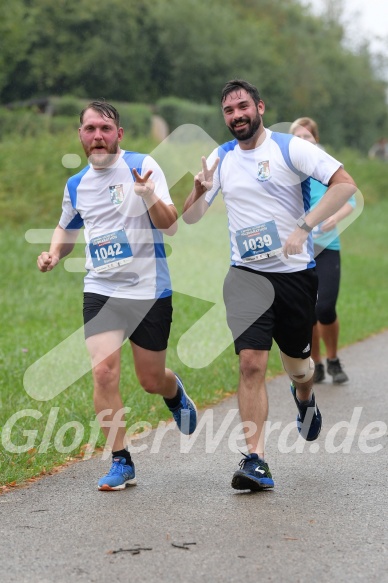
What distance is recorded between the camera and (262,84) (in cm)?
5878

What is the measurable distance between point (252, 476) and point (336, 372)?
14.5 feet

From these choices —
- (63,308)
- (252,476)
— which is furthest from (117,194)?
(63,308)

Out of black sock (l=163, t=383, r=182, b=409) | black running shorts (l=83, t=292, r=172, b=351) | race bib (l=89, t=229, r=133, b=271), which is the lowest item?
black sock (l=163, t=383, r=182, b=409)

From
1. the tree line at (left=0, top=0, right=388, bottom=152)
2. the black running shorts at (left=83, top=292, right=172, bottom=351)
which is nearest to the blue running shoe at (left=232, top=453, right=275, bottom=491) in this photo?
the black running shorts at (left=83, top=292, right=172, bottom=351)

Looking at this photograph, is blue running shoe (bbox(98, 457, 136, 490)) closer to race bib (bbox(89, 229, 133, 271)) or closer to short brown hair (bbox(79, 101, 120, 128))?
race bib (bbox(89, 229, 133, 271))

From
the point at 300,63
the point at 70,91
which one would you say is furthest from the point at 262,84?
the point at 70,91

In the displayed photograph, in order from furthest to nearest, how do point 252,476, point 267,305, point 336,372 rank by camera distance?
point 336,372, point 267,305, point 252,476

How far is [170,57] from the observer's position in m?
54.0

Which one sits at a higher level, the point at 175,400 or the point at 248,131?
the point at 248,131

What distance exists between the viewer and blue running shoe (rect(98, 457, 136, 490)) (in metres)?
6.09

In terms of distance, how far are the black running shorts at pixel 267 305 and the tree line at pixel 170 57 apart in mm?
31190

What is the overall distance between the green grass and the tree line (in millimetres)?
15118

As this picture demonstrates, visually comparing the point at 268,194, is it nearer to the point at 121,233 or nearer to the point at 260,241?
the point at 260,241

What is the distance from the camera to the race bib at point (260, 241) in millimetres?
6250
